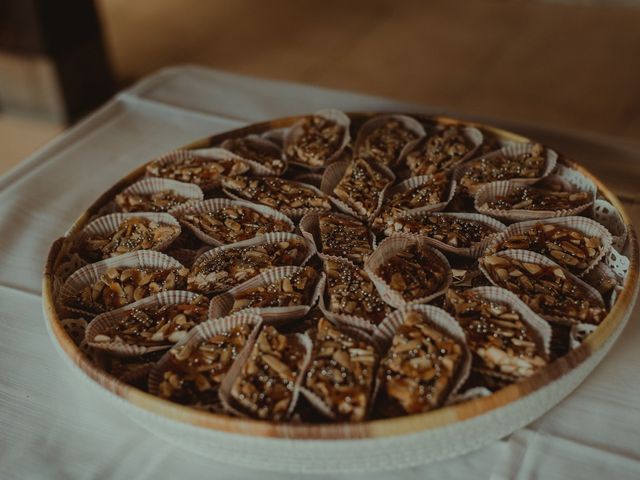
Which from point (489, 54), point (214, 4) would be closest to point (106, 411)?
point (489, 54)

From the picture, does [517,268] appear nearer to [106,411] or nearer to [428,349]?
[428,349]

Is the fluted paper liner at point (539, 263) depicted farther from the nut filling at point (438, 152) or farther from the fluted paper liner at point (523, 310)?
the nut filling at point (438, 152)

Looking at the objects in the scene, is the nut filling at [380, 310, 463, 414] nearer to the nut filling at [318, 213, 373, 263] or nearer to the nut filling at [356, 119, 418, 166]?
the nut filling at [318, 213, 373, 263]

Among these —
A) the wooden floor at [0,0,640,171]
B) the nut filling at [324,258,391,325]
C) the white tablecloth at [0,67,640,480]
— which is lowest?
the wooden floor at [0,0,640,171]

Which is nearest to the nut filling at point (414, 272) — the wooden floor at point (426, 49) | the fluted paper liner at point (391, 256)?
the fluted paper liner at point (391, 256)

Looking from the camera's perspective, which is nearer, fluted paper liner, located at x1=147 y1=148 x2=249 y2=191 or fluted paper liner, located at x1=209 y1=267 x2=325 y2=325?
fluted paper liner, located at x1=209 y1=267 x2=325 y2=325

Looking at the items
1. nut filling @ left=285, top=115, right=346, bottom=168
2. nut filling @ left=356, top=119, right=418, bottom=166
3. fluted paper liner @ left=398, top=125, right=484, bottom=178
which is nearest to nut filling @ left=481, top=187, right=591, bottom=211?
fluted paper liner @ left=398, top=125, right=484, bottom=178

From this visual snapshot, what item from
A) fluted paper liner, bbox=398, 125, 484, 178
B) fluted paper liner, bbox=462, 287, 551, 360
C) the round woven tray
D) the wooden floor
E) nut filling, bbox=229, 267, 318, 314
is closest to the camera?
the round woven tray
